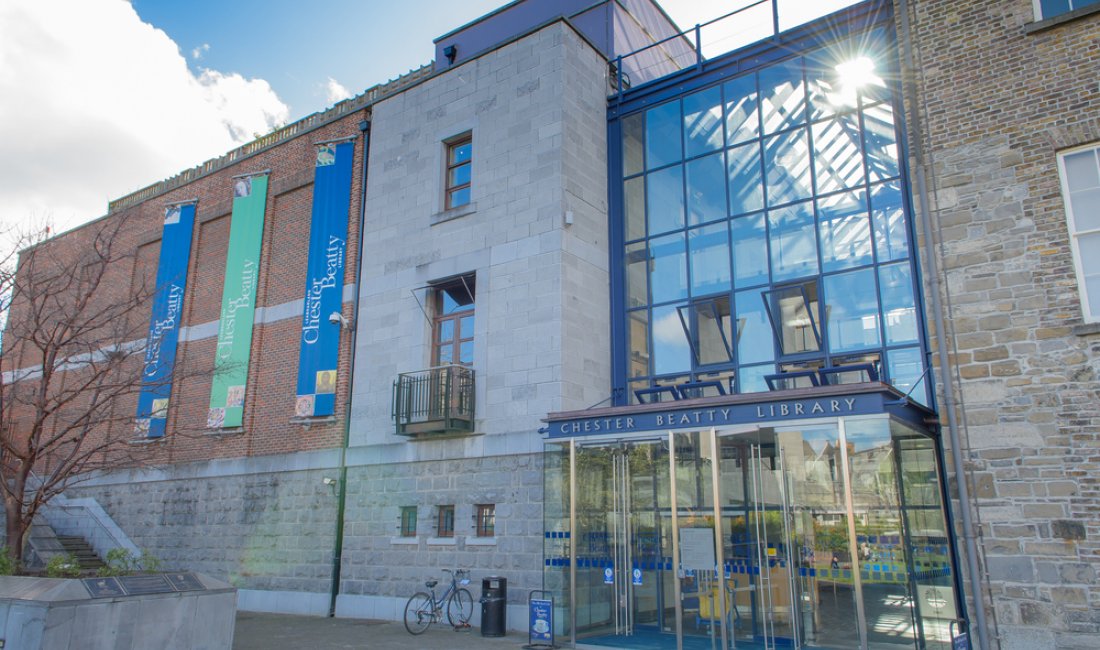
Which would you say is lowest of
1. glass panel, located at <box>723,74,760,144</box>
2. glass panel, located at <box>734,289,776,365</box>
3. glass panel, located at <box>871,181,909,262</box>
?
glass panel, located at <box>734,289,776,365</box>

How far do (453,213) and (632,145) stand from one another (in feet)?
13.5

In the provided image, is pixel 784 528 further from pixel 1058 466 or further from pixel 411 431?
pixel 411 431

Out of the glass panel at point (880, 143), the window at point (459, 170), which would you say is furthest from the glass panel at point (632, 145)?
the glass panel at point (880, 143)

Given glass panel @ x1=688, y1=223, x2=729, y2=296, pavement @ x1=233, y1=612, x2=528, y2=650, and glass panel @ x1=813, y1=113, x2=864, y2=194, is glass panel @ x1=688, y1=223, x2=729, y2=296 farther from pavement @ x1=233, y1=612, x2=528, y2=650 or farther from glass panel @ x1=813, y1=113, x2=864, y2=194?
pavement @ x1=233, y1=612, x2=528, y2=650

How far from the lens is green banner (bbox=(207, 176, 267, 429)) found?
66.3ft

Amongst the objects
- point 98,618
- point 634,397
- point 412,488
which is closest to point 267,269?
point 412,488

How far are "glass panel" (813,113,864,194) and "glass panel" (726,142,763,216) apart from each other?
1127mm

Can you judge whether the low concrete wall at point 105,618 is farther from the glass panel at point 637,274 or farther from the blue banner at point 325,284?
the glass panel at point 637,274

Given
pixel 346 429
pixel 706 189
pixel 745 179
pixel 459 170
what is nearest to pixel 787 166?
pixel 745 179

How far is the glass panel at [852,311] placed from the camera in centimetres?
1316

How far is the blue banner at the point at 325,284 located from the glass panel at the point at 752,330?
9.01 m

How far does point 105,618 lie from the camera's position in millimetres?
9445

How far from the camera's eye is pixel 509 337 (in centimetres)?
1552

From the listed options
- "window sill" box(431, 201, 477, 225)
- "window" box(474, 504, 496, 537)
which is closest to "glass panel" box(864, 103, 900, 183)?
"window sill" box(431, 201, 477, 225)
